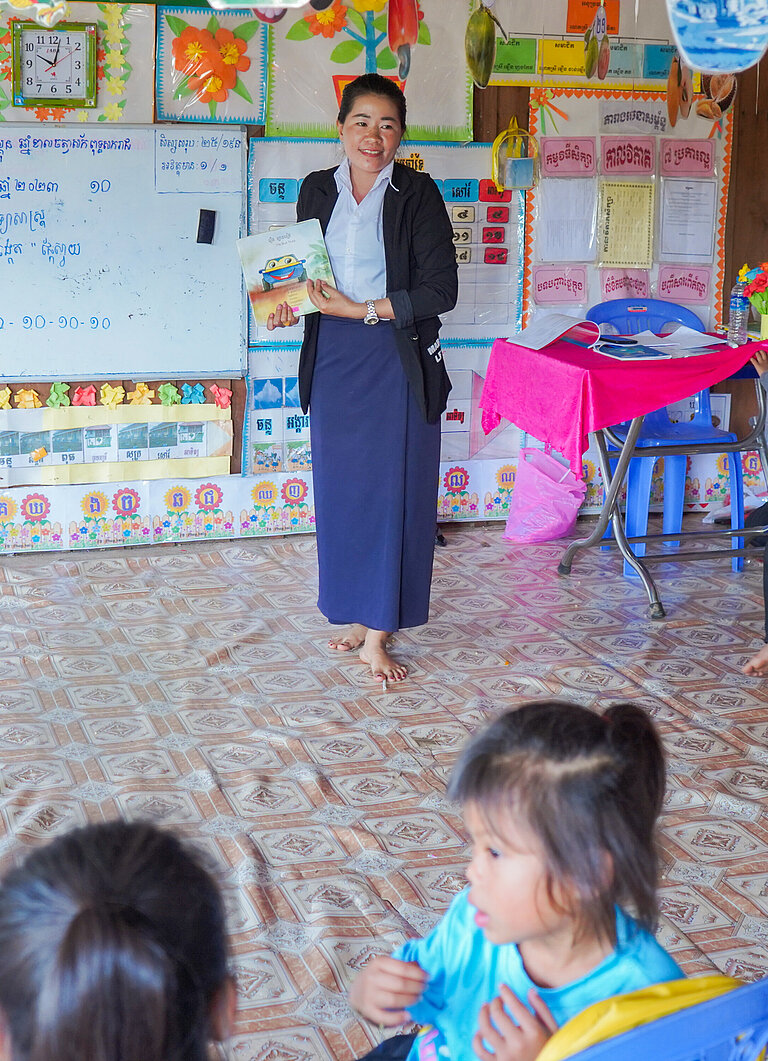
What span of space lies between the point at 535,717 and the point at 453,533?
3749 mm

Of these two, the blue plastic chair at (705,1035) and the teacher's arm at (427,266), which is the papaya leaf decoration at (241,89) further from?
the blue plastic chair at (705,1035)

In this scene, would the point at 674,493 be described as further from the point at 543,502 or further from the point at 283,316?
the point at 283,316

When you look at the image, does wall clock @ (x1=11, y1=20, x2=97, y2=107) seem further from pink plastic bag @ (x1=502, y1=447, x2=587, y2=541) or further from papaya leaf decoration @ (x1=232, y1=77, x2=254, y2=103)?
pink plastic bag @ (x1=502, y1=447, x2=587, y2=541)

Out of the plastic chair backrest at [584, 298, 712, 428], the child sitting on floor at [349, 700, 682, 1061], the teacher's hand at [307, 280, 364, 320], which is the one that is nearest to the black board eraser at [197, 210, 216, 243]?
the teacher's hand at [307, 280, 364, 320]

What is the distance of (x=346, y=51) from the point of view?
4367 millimetres

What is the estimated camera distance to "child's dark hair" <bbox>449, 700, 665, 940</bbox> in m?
1.04

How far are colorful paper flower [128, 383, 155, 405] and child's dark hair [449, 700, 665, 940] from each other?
139 inches

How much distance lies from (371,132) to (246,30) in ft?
4.57

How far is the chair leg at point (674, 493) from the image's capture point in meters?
4.46

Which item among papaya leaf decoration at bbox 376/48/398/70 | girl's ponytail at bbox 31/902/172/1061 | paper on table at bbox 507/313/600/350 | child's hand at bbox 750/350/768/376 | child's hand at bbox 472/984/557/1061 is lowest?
child's hand at bbox 472/984/557/1061

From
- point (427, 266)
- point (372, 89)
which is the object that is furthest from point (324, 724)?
point (372, 89)

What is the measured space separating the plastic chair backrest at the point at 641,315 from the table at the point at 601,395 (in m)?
0.58

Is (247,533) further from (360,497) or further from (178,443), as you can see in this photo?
(360,497)

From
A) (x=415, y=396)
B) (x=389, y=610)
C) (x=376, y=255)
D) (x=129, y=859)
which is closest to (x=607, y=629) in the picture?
(x=389, y=610)
